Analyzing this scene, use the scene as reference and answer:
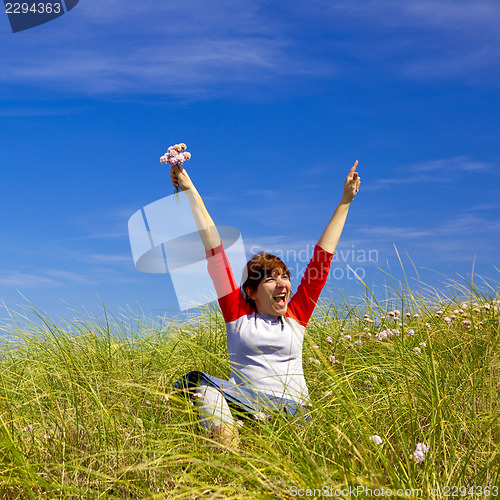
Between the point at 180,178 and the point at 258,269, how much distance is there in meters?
0.95

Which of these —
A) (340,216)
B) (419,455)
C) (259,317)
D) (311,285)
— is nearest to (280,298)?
(259,317)

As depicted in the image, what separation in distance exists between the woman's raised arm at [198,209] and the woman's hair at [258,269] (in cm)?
34

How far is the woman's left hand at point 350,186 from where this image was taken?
4410 millimetres

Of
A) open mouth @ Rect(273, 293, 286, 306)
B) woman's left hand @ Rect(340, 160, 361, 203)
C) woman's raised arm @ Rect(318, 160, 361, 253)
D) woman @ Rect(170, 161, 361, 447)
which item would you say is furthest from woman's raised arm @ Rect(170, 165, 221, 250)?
woman's left hand @ Rect(340, 160, 361, 203)

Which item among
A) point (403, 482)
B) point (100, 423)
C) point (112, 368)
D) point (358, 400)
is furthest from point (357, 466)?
point (112, 368)

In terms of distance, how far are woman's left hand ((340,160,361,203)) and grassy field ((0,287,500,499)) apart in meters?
1.09

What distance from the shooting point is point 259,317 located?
3932mm

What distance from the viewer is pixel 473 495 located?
2.28 meters

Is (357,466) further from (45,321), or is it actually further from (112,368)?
(45,321)

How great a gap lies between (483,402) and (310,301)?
56.4 inches

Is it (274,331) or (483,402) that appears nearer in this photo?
(483,402)

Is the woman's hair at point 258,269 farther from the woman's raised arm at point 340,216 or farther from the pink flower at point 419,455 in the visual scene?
the pink flower at point 419,455

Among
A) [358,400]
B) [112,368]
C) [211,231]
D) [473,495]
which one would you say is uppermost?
[211,231]

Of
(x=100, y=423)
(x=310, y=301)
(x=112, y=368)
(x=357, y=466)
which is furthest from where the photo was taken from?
(x=112, y=368)
